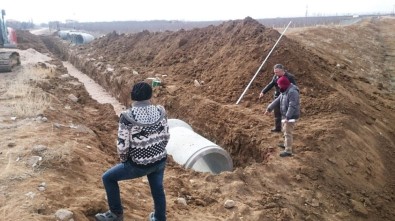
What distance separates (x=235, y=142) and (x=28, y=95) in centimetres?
643

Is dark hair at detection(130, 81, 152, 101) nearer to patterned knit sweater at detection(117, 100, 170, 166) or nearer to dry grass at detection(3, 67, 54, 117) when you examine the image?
patterned knit sweater at detection(117, 100, 170, 166)

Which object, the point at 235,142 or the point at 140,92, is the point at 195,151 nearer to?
the point at 235,142

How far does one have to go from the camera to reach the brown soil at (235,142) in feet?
19.8

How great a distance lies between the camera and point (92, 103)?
44.5ft

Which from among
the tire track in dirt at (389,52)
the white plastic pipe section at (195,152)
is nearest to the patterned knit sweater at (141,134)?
the white plastic pipe section at (195,152)

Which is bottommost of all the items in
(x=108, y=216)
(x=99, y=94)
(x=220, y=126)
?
(x=99, y=94)

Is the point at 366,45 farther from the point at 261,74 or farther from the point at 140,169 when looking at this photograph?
the point at 140,169

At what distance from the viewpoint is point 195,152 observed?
775 centimetres

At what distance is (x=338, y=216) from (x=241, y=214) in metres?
1.75

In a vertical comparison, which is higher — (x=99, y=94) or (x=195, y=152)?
(x=195, y=152)

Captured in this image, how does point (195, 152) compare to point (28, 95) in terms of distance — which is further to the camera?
point (28, 95)

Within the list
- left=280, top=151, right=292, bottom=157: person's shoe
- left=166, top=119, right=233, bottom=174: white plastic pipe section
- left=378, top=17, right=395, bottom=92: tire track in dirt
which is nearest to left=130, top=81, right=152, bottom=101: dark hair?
left=166, top=119, right=233, bottom=174: white plastic pipe section

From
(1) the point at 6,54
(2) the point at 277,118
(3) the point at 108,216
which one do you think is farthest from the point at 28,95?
(3) the point at 108,216

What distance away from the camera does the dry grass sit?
988 centimetres
